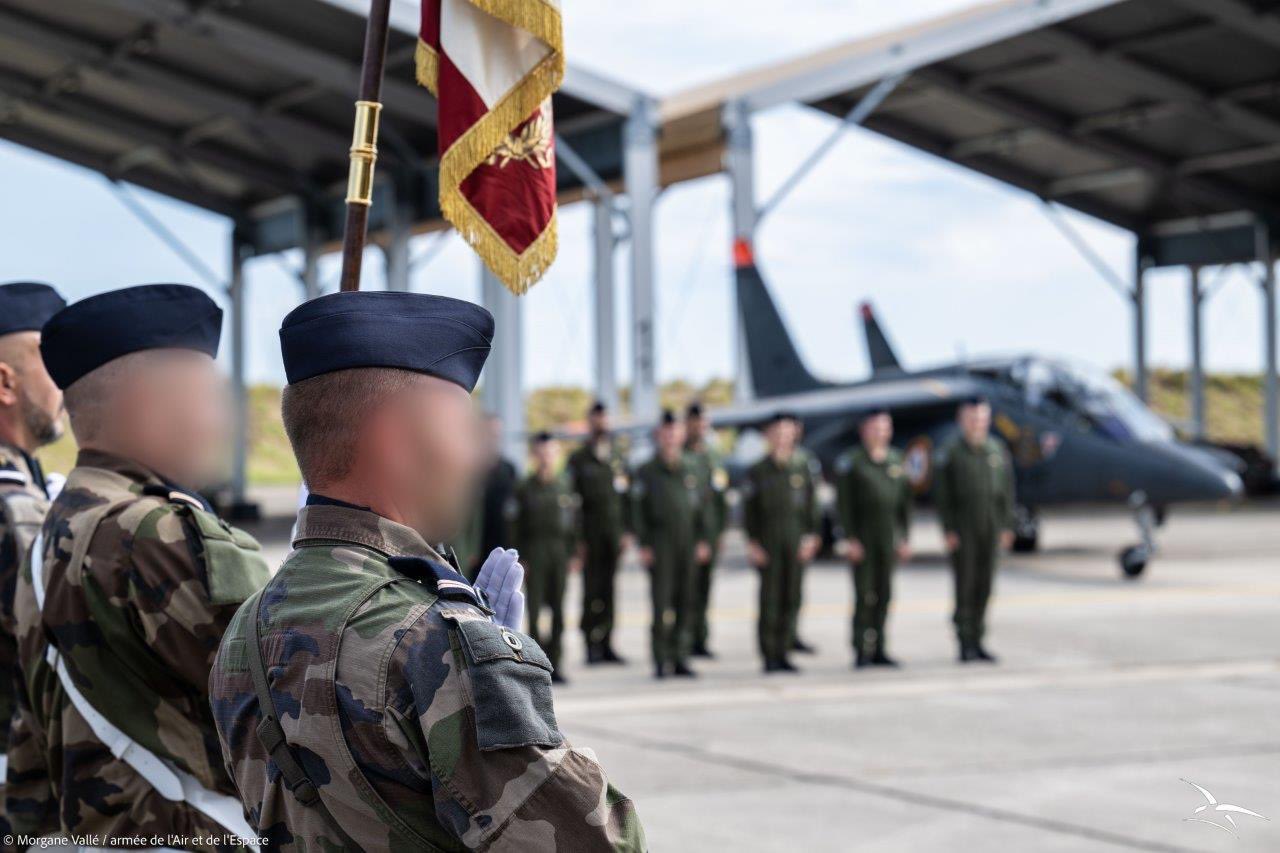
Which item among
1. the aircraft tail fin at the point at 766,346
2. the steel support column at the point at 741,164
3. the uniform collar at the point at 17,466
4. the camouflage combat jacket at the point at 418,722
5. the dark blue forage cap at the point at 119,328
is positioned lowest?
the camouflage combat jacket at the point at 418,722

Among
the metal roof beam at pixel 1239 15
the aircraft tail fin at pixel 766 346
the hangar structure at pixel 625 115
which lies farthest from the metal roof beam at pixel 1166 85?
the aircraft tail fin at pixel 766 346

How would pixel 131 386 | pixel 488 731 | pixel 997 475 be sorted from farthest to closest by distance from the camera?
1. pixel 997 475
2. pixel 131 386
3. pixel 488 731

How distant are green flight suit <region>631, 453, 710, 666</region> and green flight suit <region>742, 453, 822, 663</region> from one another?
42cm

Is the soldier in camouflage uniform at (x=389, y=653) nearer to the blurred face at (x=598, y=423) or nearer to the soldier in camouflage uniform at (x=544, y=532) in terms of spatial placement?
the soldier in camouflage uniform at (x=544, y=532)

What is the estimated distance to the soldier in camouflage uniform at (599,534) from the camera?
8.95 m

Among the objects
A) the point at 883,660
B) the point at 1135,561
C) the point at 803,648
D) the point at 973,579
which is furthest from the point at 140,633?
the point at 1135,561

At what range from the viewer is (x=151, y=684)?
2055mm

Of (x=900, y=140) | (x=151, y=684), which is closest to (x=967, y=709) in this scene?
(x=151, y=684)

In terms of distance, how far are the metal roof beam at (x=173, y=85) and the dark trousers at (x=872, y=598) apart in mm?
12737

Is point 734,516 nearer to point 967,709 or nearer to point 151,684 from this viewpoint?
point 967,709

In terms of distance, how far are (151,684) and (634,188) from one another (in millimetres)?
15115

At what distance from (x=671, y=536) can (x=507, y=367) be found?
30.5ft

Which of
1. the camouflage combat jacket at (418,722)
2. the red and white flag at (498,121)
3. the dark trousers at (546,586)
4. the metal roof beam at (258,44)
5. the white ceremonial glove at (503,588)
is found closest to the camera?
the camouflage combat jacket at (418,722)

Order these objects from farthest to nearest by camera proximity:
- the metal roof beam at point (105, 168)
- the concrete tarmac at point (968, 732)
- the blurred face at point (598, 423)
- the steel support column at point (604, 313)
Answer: the metal roof beam at point (105, 168)
the steel support column at point (604, 313)
the blurred face at point (598, 423)
the concrete tarmac at point (968, 732)
